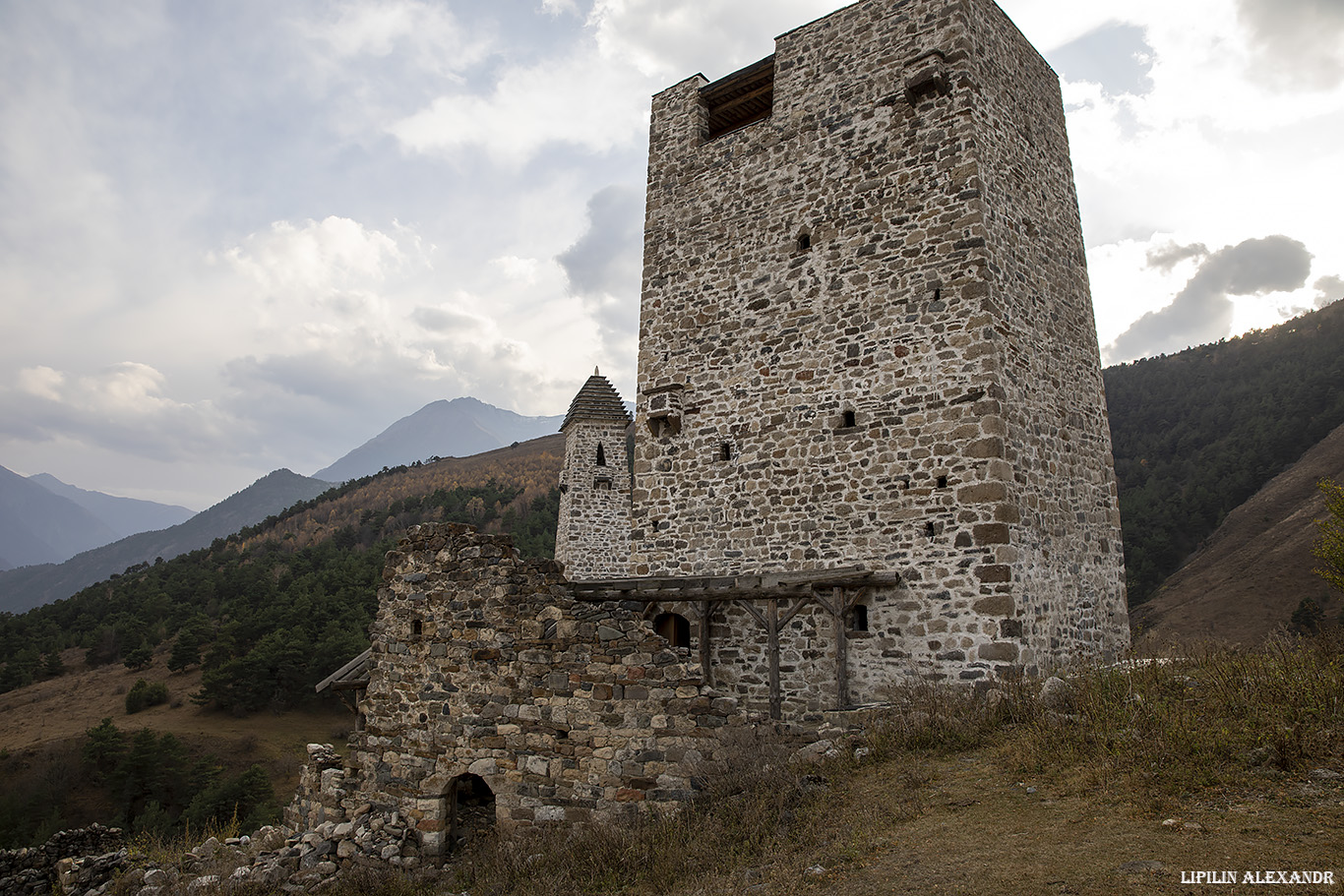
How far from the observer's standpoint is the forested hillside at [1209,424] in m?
40.2

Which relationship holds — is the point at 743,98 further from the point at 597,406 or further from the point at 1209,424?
the point at 1209,424

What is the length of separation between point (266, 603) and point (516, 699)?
40127 mm

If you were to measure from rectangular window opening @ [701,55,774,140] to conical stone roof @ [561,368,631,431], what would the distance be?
12.1m

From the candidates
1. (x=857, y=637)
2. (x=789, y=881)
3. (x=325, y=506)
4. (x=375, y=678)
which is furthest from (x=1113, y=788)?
(x=325, y=506)

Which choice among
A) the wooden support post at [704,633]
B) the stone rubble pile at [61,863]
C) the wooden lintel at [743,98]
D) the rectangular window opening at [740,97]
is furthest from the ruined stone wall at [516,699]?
the wooden lintel at [743,98]

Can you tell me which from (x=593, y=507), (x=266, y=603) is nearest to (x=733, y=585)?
(x=593, y=507)

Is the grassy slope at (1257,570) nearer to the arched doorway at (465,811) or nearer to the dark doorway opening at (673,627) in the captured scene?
the dark doorway opening at (673,627)

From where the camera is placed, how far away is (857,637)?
383 inches

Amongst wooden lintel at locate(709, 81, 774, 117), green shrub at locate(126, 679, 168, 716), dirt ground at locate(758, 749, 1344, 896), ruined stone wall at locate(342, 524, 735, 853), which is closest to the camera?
dirt ground at locate(758, 749, 1344, 896)

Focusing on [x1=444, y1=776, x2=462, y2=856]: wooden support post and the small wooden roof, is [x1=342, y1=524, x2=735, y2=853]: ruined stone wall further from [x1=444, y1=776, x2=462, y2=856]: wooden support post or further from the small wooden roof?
the small wooden roof

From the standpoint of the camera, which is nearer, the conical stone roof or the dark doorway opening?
the dark doorway opening

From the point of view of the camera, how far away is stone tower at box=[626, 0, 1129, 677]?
9.41 metres

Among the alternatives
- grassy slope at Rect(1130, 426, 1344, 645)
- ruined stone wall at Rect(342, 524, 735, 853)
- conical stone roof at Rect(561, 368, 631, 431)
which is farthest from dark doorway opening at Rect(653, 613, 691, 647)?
grassy slope at Rect(1130, 426, 1344, 645)

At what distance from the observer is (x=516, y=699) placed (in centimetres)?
794
